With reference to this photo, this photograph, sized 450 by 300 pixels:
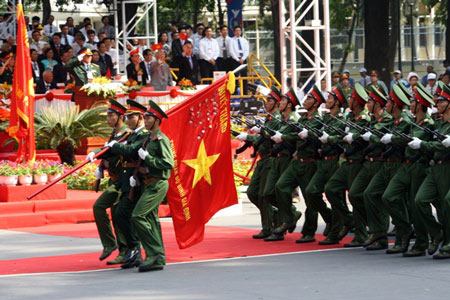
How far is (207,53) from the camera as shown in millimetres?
26656

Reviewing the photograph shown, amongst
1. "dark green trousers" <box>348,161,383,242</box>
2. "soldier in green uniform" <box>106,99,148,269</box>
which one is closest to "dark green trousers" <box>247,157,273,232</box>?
"dark green trousers" <box>348,161,383,242</box>

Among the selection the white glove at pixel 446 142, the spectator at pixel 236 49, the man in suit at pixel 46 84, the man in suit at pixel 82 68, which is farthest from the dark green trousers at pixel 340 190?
the spectator at pixel 236 49

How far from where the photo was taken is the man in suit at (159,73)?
23.8 m

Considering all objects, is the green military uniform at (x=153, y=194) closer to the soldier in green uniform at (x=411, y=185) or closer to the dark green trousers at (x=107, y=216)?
the dark green trousers at (x=107, y=216)

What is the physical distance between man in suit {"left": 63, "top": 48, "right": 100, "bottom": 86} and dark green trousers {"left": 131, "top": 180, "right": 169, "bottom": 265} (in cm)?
1107

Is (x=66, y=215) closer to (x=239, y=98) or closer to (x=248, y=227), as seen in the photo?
(x=248, y=227)

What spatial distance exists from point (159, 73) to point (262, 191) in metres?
10.2

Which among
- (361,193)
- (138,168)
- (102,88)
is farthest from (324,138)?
(102,88)

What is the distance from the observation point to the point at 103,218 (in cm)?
1188

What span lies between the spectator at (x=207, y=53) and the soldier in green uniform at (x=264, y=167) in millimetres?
12195

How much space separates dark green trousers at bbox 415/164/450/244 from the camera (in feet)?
38.7

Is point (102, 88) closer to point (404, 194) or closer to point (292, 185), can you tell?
point (292, 185)

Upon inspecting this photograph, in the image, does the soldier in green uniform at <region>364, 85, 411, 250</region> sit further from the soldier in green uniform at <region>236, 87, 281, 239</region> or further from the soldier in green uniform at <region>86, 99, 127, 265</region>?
the soldier in green uniform at <region>86, 99, 127, 265</region>

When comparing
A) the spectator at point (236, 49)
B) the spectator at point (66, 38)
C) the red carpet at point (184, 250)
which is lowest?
the red carpet at point (184, 250)
